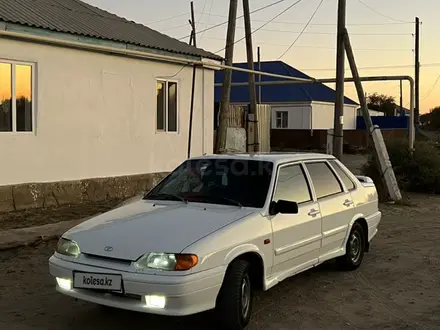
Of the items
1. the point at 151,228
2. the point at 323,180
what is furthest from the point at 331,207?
the point at 151,228

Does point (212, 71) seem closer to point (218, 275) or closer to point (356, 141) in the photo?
point (218, 275)

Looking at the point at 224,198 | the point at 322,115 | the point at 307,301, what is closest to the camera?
the point at 224,198

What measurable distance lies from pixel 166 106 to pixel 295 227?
336 inches

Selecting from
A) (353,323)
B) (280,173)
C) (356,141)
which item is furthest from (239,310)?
(356,141)

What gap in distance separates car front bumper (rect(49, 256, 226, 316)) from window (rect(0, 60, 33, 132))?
256 inches

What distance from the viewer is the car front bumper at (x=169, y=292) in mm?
4355

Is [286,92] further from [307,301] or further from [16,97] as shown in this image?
[307,301]

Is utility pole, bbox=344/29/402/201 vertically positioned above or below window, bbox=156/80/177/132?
below

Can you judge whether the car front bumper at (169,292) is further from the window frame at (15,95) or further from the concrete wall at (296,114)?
the concrete wall at (296,114)

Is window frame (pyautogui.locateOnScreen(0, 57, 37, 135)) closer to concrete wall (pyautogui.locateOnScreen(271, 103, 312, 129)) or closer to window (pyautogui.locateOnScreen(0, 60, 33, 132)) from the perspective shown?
window (pyautogui.locateOnScreen(0, 60, 33, 132))

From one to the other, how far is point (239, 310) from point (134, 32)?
10.0 metres

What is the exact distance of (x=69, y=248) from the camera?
4.91 m

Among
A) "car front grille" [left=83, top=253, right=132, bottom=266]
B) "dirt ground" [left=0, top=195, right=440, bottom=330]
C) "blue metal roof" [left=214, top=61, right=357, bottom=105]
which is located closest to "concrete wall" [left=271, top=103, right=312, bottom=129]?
"blue metal roof" [left=214, top=61, right=357, bottom=105]

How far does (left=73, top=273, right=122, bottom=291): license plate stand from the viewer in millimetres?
4461
